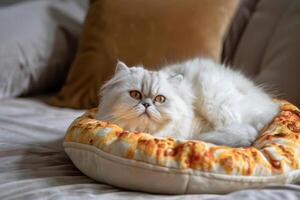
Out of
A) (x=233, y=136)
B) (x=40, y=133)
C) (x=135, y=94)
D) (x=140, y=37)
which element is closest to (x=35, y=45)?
(x=140, y=37)

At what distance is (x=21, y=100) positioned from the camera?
79.7 inches

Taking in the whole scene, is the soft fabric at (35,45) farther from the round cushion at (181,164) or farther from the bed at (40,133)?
the round cushion at (181,164)

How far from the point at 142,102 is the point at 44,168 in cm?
32

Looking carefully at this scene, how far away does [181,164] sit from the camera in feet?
3.26

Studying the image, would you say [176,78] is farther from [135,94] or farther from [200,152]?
[200,152]

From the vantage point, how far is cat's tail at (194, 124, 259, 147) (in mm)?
1181

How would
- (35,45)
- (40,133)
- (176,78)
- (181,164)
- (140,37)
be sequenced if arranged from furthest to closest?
(35,45) < (140,37) < (40,133) < (176,78) < (181,164)

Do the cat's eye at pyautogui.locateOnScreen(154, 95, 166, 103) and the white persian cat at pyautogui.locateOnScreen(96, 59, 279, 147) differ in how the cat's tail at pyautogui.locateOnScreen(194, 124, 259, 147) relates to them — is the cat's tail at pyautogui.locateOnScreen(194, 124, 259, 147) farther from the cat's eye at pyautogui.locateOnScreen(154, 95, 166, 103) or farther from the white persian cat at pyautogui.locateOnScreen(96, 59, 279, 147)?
the cat's eye at pyautogui.locateOnScreen(154, 95, 166, 103)

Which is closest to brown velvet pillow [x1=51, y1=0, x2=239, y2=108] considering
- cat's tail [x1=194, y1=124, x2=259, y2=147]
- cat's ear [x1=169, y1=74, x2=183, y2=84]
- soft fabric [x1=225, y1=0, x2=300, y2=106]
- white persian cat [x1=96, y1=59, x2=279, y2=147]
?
soft fabric [x1=225, y1=0, x2=300, y2=106]

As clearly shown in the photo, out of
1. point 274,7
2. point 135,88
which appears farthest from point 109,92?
point 274,7

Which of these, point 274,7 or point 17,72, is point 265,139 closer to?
point 274,7

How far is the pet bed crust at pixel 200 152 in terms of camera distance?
39.4 inches

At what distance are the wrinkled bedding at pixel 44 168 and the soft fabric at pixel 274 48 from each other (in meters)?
0.64

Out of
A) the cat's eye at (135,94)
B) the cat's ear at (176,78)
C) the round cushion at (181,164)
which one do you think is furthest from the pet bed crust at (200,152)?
the cat's ear at (176,78)
